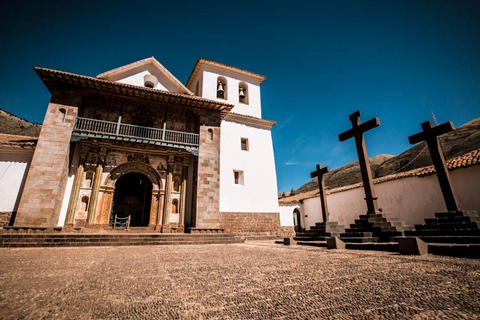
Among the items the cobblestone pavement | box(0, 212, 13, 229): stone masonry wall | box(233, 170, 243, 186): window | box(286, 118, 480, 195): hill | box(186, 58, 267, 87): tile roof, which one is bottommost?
the cobblestone pavement

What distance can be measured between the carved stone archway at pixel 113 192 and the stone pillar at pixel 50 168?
1433 millimetres

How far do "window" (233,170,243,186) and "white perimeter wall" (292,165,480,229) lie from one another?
773 centimetres

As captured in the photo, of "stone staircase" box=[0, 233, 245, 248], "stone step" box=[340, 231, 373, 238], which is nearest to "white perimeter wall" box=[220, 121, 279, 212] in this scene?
"stone staircase" box=[0, 233, 245, 248]

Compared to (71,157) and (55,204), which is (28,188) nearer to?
(55,204)

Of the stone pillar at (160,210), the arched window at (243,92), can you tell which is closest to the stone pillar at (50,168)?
the stone pillar at (160,210)

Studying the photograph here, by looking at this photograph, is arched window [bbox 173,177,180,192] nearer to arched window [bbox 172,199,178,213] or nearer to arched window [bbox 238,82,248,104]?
arched window [bbox 172,199,178,213]

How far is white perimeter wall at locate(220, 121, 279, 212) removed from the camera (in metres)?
11.9

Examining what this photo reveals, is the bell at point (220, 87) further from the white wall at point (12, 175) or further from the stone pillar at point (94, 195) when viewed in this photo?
the white wall at point (12, 175)

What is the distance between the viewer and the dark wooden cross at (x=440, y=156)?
552cm

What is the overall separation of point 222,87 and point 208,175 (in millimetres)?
6873

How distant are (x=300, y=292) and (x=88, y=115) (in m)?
12.0

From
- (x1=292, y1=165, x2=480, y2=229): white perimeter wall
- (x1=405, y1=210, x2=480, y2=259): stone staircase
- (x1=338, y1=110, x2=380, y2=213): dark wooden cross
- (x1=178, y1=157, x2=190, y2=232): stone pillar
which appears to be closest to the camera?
(x1=405, y1=210, x2=480, y2=259): stone staircase

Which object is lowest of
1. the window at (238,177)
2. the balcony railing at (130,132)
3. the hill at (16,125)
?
the window at (238,177)

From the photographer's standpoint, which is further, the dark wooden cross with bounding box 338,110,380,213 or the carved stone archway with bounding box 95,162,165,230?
the carved stone archway with bounding box 95,162,165,230
